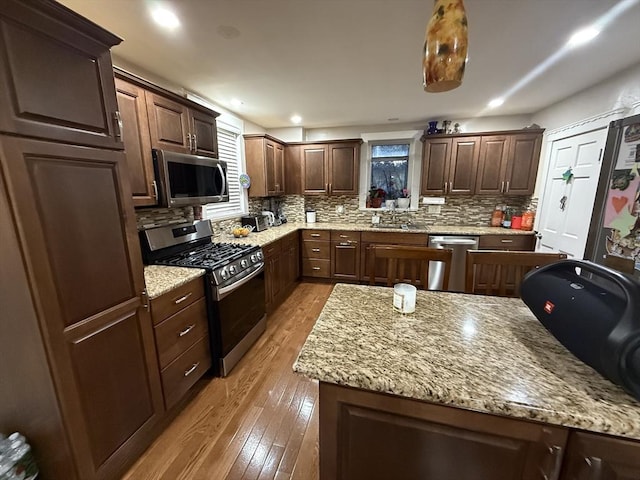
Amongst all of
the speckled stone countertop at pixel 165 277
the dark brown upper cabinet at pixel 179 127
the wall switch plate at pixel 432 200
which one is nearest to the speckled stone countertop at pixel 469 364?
the speckled stone countertop at pixel 165 277

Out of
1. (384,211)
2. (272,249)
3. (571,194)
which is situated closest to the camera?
(571,194)

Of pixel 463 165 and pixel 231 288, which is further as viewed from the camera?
pixel 463 165

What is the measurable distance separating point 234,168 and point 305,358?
3041 millimetres

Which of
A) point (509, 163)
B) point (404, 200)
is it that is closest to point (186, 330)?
point (404, 200)

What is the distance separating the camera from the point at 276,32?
1631 mm

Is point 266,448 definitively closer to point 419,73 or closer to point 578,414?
point 578,414

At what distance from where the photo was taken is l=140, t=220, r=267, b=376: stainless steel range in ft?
6.25

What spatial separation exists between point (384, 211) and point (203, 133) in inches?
109

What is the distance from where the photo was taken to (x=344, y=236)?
3.78 m

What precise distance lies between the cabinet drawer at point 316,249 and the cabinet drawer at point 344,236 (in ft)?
0.47

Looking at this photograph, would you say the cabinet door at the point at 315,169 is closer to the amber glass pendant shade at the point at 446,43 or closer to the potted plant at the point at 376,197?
the potted plant at the point at 376,197

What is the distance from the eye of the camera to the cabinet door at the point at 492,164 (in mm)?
3363

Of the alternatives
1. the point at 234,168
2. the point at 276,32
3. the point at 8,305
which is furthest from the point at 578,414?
the point at 234,168

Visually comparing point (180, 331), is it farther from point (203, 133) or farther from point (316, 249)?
point (316, 249)
